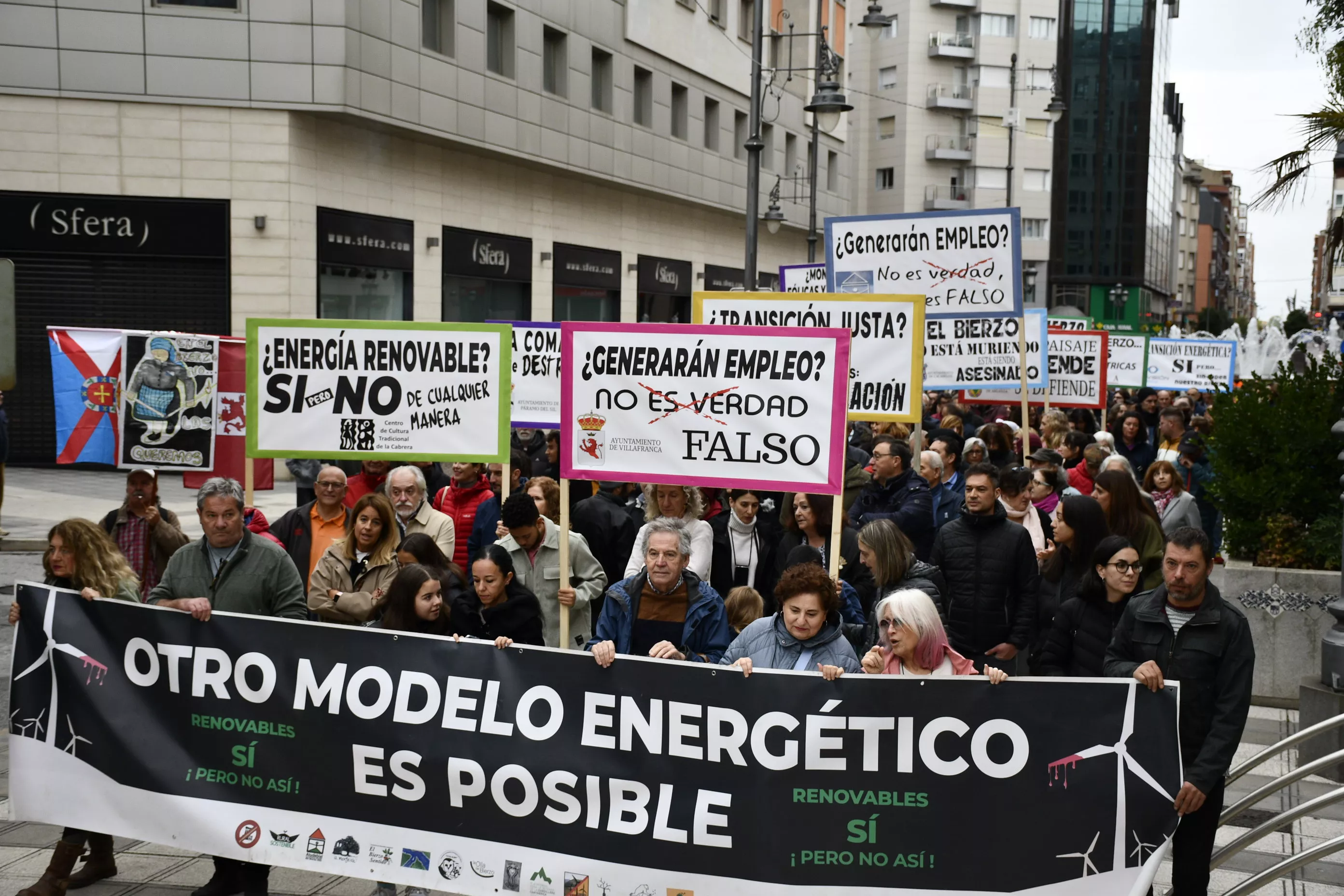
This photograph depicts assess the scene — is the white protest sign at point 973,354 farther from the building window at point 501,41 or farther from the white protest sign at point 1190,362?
the building window at point 501,41

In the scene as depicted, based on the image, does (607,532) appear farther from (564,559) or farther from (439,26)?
(439,26)

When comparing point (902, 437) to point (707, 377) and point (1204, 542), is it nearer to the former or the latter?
point (707, 377)

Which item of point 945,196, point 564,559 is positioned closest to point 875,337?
point 564,559

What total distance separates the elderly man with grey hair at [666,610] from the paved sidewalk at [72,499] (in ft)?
35.0

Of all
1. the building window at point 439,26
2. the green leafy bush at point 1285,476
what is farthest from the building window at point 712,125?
the green leafy bush at point 1285,476

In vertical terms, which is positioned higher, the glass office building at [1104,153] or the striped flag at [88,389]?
the glass office building at [1104,153]

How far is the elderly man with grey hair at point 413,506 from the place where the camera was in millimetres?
8383

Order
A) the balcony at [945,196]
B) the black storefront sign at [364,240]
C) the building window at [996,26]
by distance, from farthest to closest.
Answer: the building window at [996,26] → the balcony at [945,196] → the black storefront sign at [364,240]

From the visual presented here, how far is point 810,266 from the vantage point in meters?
15.7

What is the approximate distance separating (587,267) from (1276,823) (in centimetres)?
2726

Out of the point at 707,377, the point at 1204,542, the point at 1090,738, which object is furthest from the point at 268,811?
the point at 1204,542

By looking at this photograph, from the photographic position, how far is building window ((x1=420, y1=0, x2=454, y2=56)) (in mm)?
24562

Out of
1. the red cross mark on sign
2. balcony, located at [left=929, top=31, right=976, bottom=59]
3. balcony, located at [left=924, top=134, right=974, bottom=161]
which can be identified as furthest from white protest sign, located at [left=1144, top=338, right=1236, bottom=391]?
balcony, located at [left=929, top=31, right=976, bottom=59]

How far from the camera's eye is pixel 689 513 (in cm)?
830
